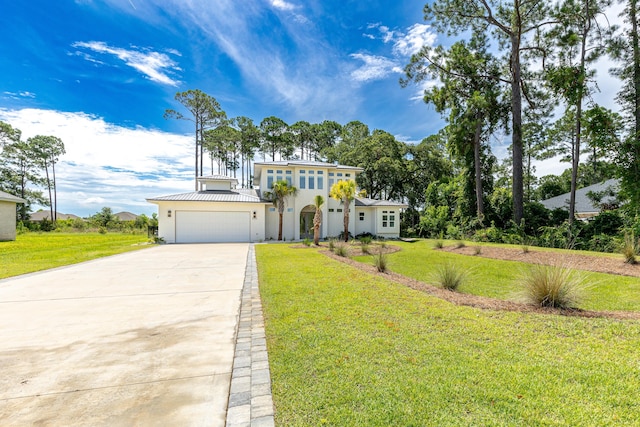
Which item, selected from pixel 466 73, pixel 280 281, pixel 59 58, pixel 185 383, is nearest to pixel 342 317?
pixel 185 383

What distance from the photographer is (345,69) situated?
718 inches

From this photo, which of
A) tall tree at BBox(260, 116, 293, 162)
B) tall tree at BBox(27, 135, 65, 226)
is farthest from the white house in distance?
tall tree at BBox(27, 135, 65, 226)

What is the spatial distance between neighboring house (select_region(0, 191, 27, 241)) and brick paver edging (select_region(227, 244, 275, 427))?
26.2 m

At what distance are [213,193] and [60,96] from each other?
33.8 ft

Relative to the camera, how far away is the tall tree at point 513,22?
17969 mm

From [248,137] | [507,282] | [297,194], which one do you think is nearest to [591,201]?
[507,282]

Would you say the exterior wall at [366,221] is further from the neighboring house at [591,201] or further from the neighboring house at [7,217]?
the neighboring house at [7,217]

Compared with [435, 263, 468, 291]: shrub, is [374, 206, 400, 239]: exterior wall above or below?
above

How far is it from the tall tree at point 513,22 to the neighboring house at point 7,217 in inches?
1302

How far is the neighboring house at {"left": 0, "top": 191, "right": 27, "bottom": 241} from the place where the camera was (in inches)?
766

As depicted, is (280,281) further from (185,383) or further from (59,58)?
(59,58)

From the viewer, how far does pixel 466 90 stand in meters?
21.7

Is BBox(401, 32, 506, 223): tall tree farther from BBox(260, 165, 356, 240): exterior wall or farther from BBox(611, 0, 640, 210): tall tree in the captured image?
BBox(260, 165, 356, 240): exterior wall

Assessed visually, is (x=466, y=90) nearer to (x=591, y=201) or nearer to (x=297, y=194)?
(x=591, y=201)
